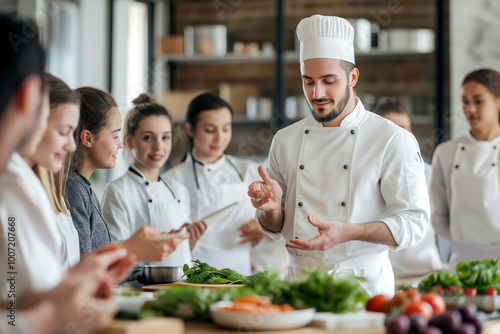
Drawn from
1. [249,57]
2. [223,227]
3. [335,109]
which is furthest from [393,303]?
[249,57]

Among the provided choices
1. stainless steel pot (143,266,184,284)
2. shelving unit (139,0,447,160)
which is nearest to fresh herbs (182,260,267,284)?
stainless steel pot (143,266,184,284)

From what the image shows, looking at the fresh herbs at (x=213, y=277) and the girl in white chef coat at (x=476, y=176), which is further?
the girl in white chef coat at (x=476, y=176)

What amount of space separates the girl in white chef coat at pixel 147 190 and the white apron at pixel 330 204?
0.62 metres

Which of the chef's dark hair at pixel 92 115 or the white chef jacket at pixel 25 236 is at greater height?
the chef's dark hair at pixel 92 115

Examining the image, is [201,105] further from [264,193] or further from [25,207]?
[25,207]

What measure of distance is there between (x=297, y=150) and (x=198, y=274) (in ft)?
1.98

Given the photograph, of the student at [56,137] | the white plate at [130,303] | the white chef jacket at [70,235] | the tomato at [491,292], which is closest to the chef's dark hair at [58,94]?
the student at [56,137]

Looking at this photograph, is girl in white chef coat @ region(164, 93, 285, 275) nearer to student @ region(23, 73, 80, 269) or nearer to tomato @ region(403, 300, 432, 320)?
student @ region(23, 73, 80, 269)

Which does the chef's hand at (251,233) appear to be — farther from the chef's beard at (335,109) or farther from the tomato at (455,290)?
the tomato at (455,290)

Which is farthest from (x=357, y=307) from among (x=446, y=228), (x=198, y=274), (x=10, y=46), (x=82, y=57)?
(x=82, y=57)

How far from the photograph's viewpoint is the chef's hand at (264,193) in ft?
7.29

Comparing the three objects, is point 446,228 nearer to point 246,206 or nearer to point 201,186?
point 246,206

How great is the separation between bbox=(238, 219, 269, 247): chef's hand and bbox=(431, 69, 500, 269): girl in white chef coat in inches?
42.4

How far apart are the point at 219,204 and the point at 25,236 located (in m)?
2.17
